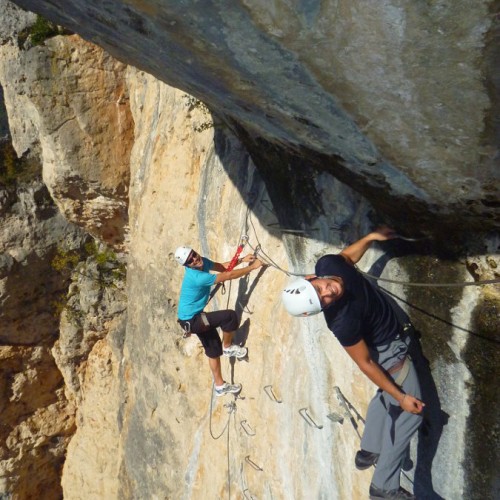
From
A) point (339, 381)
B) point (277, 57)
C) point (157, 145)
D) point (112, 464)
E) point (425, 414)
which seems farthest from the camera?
point (112, 464)

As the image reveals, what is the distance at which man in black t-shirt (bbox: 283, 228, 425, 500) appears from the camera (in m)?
3.71

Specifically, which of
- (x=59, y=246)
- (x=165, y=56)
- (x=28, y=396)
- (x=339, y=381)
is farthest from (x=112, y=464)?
(x=165, y=56)

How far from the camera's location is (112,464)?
1077cm

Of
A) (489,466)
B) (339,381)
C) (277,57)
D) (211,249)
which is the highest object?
(277,57)

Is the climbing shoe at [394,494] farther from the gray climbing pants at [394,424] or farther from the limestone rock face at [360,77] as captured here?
the limestone rock face at [360,77]

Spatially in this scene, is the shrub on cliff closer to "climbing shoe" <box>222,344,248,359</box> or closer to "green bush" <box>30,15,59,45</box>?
"green bush" <box>30,15,59,45</box>

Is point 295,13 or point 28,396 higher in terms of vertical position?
point 295,13

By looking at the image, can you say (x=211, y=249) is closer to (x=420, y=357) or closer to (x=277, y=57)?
(x=420, y=357)

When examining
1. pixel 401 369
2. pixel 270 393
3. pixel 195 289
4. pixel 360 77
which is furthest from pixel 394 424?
pixel 195 289

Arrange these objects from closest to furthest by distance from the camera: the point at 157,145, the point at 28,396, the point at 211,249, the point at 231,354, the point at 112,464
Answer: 1. the point at 231,354
2. the point at 211,249
3. the point at 157,145
4. the point at 112,464
5. the point at 28,396

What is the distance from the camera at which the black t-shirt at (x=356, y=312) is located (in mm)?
3736

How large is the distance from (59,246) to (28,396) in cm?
358

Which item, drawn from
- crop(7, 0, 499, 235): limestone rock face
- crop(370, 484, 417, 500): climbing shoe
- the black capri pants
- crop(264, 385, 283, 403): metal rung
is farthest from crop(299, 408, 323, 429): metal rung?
crop(7, 0, 499, 235): limestone rock face

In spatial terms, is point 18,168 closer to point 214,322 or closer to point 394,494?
point 214,322
